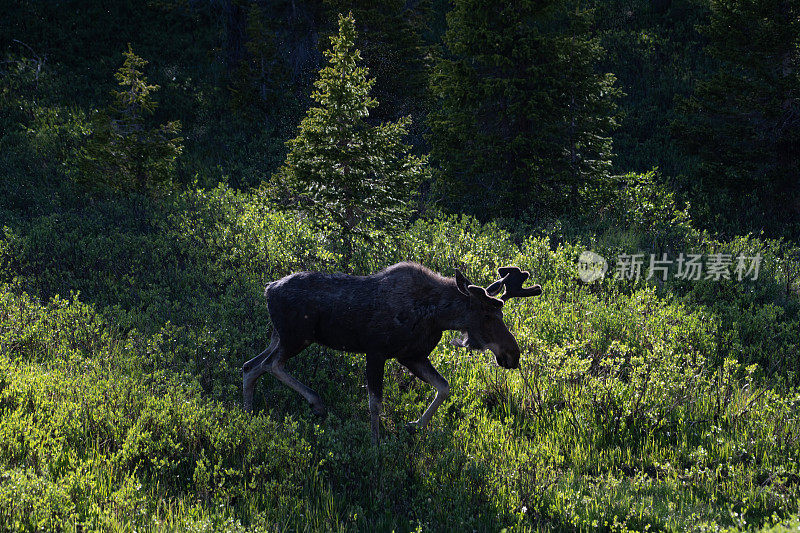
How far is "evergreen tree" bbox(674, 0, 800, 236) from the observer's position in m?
17.2

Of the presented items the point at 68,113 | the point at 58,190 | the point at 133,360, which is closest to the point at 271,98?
the point at 68,113

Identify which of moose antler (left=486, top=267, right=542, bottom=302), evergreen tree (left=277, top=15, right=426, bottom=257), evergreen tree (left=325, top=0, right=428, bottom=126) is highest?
evergreen tree (left=325, top=0, right=428, bottom=126)

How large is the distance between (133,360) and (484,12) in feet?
40.0

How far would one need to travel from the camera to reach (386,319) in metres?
6.58

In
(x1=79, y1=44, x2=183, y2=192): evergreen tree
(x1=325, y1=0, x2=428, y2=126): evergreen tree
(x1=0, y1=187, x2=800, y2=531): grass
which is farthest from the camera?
(x1=325, y1=0, x2=428, y2=126): evergreen tree

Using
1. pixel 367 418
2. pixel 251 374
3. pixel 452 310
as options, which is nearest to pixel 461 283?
pixel 452 310

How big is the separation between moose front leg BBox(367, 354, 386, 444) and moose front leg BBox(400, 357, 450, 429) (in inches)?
14.9

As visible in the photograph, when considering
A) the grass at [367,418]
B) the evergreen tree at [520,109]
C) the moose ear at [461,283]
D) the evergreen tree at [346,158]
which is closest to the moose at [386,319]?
the moose ear at [461,283]

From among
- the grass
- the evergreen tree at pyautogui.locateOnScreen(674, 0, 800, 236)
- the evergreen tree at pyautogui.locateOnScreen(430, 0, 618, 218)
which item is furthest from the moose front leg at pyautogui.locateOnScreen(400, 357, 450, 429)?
the evergreen tree at pyautogui.locateOnScreen(674, 0, 800, 236)

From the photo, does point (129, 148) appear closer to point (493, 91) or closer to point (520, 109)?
point (493, 91)

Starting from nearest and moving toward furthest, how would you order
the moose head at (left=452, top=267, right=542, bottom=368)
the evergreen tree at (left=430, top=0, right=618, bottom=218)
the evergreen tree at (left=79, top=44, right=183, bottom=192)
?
1. the moose head at (left=452, top=267, right=542, bottom=368)
2. the evergreen tree at (left=430, top=0, right=618, bottom=218)
3. the evergreen tree at (left=79, top=44, right=183, bottom=192)

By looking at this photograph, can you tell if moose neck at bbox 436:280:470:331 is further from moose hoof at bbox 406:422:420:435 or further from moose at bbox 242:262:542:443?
moose hoof at bbox 406:422:420:435

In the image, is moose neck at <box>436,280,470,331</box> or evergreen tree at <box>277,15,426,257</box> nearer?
moose neck at <box>436,280,470,331</box>

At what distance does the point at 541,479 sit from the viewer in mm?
6000
